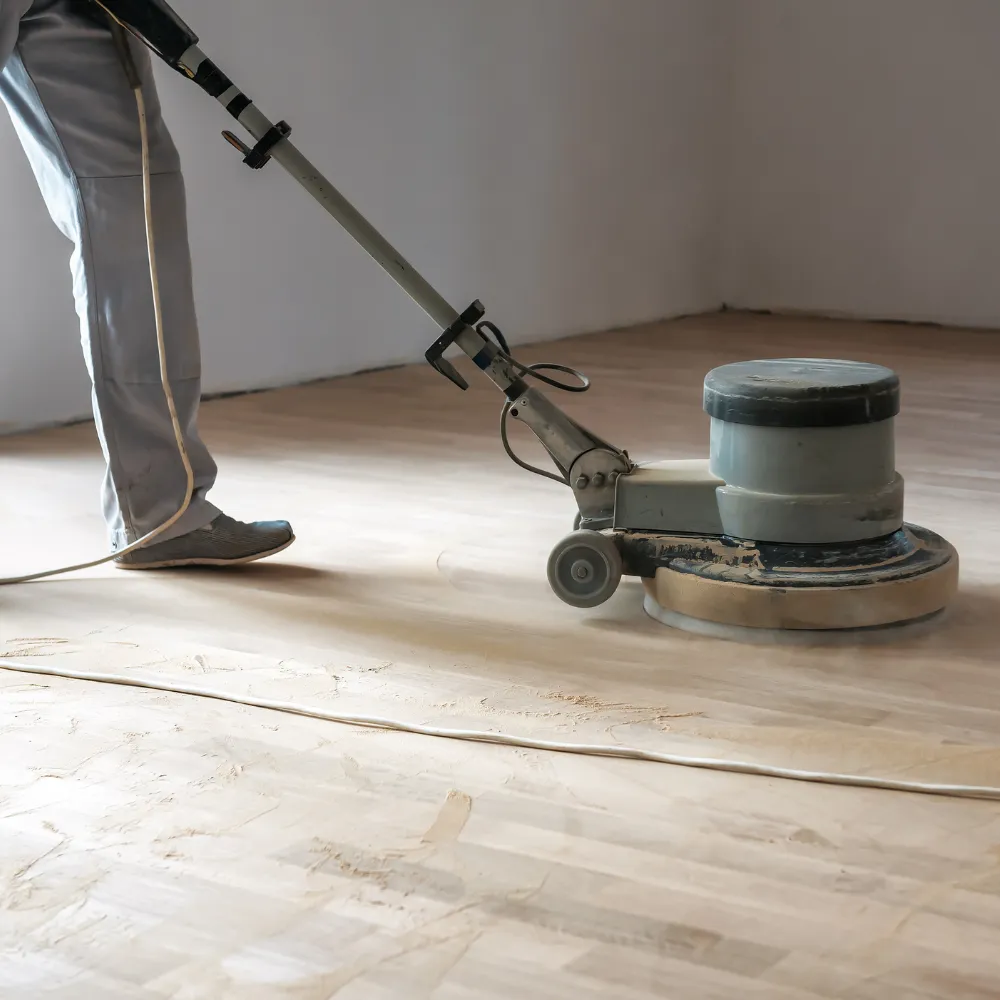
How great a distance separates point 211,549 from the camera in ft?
6.71

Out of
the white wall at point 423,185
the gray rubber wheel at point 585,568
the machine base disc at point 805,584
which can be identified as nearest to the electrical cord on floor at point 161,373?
the gray rubber wheel at point 585,568

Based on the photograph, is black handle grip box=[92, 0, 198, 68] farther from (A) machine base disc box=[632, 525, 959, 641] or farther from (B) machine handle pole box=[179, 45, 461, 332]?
(A) machine base disc box=[632, 525, 959, 641]

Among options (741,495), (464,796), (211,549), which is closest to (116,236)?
(211,549)

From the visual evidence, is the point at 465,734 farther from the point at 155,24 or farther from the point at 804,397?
the point at 155,24

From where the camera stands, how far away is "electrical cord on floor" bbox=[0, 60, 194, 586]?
1.86 metres

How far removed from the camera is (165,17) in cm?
175

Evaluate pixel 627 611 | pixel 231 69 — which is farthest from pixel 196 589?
pixel 231 69

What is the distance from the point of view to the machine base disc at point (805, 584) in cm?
165

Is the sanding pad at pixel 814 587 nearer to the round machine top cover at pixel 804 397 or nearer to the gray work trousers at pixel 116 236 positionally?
the round machine top cover at pixel 804 397

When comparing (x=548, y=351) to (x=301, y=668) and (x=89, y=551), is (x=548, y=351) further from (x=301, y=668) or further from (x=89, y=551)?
(x=301, y=668)

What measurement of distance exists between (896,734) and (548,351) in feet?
10.8

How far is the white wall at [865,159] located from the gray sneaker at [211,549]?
3807 millimetres

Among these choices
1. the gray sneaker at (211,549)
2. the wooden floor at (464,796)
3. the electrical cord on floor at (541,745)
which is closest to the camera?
the wooden floor at (464,796)

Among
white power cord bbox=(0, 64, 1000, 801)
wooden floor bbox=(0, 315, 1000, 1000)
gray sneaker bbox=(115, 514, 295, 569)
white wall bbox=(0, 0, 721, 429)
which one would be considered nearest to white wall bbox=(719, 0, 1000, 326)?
white wall bbox=(0, 0, 721, 429)
